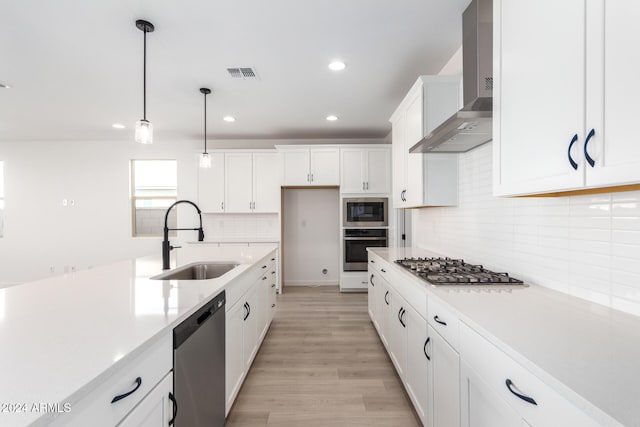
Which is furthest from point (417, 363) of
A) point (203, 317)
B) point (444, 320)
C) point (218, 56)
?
point (218, 56)

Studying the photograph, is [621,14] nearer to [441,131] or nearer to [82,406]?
[441,131]

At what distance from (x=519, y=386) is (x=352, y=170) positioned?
414 centimetres

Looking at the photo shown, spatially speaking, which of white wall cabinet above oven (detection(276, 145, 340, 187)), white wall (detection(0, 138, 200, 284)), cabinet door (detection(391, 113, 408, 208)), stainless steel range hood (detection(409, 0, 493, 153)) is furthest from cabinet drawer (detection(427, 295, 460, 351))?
white wall (detection(0, 138, 200, 284))

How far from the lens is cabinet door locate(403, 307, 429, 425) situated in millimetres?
1619

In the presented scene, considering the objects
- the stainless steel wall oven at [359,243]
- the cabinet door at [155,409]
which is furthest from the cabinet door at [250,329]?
the stainless steel wall oven at [359,243]

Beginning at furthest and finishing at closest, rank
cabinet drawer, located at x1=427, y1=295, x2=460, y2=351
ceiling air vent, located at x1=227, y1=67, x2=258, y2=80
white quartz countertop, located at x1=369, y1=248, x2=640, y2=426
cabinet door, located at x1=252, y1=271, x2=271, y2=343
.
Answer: ceiling air vent, located at x1=227, y1=67, x2=258, y2=80 < cabinet door, located at x1=252, y1=271, x2=271, y2=343 < cabinet drawer, located at x1=427, y1=295, x2=460, y2=351 < white quartz countertop, located at x1=369, y1=248, x2=640, y2=426

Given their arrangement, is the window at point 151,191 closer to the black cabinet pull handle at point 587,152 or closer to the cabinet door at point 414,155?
the cabinet door at point 414,155

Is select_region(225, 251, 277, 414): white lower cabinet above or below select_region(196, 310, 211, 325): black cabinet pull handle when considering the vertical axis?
below

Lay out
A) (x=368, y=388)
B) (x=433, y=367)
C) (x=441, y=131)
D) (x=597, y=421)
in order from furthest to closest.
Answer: (x=368, y=388)
(x=441, y=131)
(x=433, y=367)
(x=597, y=421)

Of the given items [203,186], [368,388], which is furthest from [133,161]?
[368,388]

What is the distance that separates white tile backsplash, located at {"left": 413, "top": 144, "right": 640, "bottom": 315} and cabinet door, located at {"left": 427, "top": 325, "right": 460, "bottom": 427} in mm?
628

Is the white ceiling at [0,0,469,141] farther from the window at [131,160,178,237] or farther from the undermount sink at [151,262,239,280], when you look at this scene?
the undermount sink at [151,262,239,280]

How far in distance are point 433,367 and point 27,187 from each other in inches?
277

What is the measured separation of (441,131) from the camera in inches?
70.2
